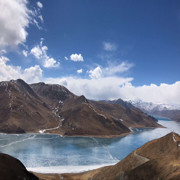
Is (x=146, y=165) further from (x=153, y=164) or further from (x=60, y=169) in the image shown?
(x=60, y=169)

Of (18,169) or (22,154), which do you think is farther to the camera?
(22,154)

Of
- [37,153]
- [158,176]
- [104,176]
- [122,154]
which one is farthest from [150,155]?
Answer: [37,153]

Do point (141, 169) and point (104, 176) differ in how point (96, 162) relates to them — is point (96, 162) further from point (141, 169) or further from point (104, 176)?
point (141, 169)

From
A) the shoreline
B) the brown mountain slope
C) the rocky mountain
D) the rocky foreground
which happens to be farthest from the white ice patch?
the brown mountain slope

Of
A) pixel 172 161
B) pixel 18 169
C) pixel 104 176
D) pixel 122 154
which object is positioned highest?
pixel 172 161

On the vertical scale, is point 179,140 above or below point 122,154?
above

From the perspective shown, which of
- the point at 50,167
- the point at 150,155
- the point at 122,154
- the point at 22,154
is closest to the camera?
the point at 150,155

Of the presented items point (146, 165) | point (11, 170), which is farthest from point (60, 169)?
point (146, 165)

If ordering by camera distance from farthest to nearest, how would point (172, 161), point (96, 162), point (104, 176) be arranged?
1. point (96, 162)
2. point (104, 176)
3. point (172, 161)
